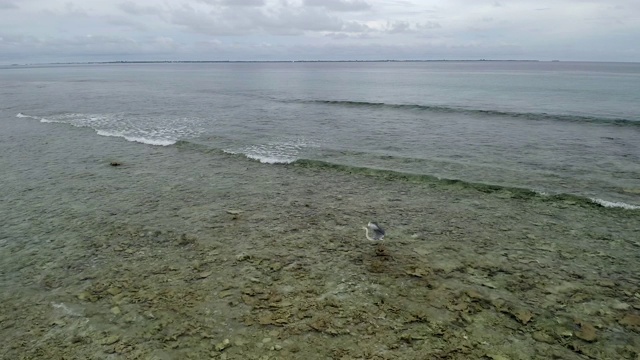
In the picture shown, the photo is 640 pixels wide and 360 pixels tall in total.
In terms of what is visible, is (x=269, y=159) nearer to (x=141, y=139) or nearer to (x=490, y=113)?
(x=141, y=139)

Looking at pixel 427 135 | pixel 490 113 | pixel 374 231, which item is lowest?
pixel 374 231

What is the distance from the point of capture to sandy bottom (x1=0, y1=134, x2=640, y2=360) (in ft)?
19.1

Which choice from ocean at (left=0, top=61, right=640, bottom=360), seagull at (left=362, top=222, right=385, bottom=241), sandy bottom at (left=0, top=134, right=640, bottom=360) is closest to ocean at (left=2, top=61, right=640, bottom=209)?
ocean at (left=0, top=61, right=640, bottom=360)

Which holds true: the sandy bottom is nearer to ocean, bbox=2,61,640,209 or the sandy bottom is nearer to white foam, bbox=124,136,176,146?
ocean, bbox=2,61,640,209

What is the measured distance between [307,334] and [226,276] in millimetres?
2364

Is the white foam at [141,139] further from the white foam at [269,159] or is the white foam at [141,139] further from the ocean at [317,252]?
the white foam at [269,159]

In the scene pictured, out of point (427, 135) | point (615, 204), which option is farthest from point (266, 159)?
point (615, 204)

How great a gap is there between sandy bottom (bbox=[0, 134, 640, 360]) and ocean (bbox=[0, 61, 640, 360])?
4cm

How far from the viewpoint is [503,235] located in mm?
9508

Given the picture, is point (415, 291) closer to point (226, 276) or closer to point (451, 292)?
point (451, 292)

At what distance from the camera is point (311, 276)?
761cm

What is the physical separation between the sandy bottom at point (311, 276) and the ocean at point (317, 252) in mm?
39

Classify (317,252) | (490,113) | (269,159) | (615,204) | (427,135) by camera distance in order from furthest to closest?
1. (490,113)
2. (427,135)
3. (269,159)
4. (615,204)
5. (317,252)

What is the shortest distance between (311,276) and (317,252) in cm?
105
